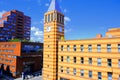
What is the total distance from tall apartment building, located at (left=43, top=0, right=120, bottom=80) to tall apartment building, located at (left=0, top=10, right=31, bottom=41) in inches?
2278

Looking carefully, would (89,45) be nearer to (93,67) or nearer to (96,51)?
(96,51)

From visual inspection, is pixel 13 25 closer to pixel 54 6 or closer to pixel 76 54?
pixel 54 6

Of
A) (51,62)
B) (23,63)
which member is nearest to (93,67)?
(51,62)

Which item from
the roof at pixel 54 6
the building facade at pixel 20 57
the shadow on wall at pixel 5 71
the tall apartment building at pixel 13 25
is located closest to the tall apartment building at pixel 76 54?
the roof at pixel 54 6

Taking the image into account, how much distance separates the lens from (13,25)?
91000mm

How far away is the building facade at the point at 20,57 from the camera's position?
56.8 metres

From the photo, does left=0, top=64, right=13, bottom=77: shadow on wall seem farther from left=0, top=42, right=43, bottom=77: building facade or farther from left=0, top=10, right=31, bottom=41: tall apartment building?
left=0, top=10, right=31, bottom=41: tall apartment building

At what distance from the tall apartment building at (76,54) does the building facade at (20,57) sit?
22.5 meters

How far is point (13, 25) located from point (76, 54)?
232 ft

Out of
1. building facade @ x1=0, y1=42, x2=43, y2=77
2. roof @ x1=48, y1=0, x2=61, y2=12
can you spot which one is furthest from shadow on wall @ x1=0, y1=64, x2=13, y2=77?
roof @ x1=48, y1=0, x2=61, y2=12

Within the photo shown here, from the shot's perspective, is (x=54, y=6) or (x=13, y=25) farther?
(x=13, y=25)

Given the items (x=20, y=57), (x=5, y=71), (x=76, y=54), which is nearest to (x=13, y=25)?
(x=5, y=71)

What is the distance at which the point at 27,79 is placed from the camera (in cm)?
4981

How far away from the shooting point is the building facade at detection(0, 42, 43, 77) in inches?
2237
